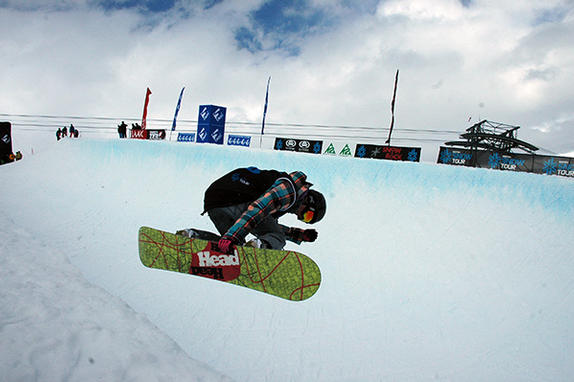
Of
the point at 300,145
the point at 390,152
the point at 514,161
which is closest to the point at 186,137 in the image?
the point at 300,145

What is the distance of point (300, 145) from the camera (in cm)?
1700

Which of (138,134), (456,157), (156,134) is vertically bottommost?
(138,134)

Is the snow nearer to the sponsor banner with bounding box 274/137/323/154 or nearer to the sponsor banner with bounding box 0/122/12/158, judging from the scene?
the sponsor banner with bounding box 0/122/12/158

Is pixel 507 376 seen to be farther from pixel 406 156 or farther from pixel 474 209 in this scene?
pixel 406 156

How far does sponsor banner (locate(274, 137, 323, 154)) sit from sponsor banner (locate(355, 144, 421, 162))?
2.22 m

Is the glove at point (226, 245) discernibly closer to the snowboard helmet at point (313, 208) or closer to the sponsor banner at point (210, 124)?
the snowboard helmet at point (313, 208)

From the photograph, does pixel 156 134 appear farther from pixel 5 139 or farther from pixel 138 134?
pixel 5 139

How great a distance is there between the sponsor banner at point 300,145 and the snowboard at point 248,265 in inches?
540

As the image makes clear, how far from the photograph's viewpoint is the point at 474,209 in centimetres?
544

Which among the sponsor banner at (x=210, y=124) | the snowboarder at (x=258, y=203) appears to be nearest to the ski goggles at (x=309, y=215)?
the snowboarder at (x=258, y=203)

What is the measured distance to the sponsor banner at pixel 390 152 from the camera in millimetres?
14359

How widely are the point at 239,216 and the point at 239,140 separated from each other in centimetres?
1461

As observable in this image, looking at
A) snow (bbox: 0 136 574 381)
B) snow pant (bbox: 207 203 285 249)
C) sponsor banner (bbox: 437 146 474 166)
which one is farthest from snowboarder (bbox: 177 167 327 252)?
sponsor banner (bbox: 437 146 474 166)

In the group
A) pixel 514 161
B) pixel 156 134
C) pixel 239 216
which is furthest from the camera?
pixel 156 134
